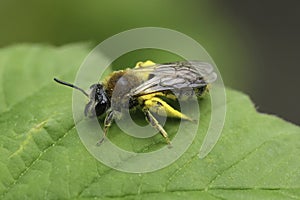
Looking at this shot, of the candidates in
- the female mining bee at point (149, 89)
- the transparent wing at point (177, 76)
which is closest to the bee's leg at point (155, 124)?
the female mining bee at point (149, 89)

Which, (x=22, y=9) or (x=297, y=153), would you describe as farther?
(x=22, y=9)

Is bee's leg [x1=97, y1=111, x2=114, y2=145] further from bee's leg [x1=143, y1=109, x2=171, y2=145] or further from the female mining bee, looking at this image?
bee's leg [x1=143, y1=109, x2=171, y2=145]

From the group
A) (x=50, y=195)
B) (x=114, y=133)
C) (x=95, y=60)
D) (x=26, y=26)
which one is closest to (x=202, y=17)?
(x=26, y=26)

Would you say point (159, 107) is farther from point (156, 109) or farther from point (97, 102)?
point (97, 102)

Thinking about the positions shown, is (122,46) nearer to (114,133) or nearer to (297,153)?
(114,133)

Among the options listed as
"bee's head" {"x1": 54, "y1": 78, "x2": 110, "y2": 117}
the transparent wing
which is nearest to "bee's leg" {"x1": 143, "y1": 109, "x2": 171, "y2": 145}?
the transparent wing
